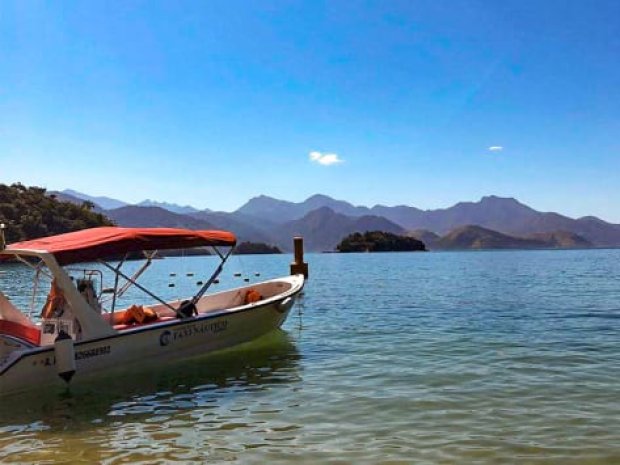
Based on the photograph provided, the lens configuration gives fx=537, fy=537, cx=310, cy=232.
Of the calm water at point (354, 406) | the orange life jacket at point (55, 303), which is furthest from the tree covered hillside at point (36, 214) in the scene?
the calm water at point (354, 406)

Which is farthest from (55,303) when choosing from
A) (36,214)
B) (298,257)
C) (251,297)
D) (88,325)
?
(36,214)

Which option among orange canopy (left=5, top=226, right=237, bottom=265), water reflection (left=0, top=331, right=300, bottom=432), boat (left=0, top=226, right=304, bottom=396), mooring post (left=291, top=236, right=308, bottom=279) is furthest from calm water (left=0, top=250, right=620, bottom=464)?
mooring post (left=291, top=236, right=308, bottom=279)

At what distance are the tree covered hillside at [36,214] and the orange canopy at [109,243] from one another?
125944 mm

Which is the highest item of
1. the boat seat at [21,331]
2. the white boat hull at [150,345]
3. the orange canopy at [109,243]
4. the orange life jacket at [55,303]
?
the orange canopy at [109,243]

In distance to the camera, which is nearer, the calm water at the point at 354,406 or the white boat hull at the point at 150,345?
the calm water at the point at 354,406

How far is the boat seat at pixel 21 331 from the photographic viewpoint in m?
12.7

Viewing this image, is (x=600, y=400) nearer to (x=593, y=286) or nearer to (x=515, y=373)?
(x=515, y=373)

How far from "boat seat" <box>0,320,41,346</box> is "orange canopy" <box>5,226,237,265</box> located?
179cm

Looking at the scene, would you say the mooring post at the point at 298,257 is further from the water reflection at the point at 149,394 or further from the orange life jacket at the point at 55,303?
the orange life jacket at the point at 55,303

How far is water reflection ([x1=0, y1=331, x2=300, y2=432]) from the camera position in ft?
35.4

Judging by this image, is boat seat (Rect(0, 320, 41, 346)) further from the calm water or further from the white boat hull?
the calm water

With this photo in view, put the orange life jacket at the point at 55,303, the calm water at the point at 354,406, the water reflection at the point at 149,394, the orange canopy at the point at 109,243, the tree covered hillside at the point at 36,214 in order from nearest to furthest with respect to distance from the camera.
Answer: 1. the calm water at the point at 354,406
2. the water reflection at the point at 149,394
3. the orange canopy at the point at 109,243
4. the orange life jacket at the point at 55,303
5. the tree covered hillside at the point at 36,214

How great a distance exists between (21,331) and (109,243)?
3071 millimetres

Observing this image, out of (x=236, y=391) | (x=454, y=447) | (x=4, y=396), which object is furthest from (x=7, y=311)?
(x=454, y=447)
